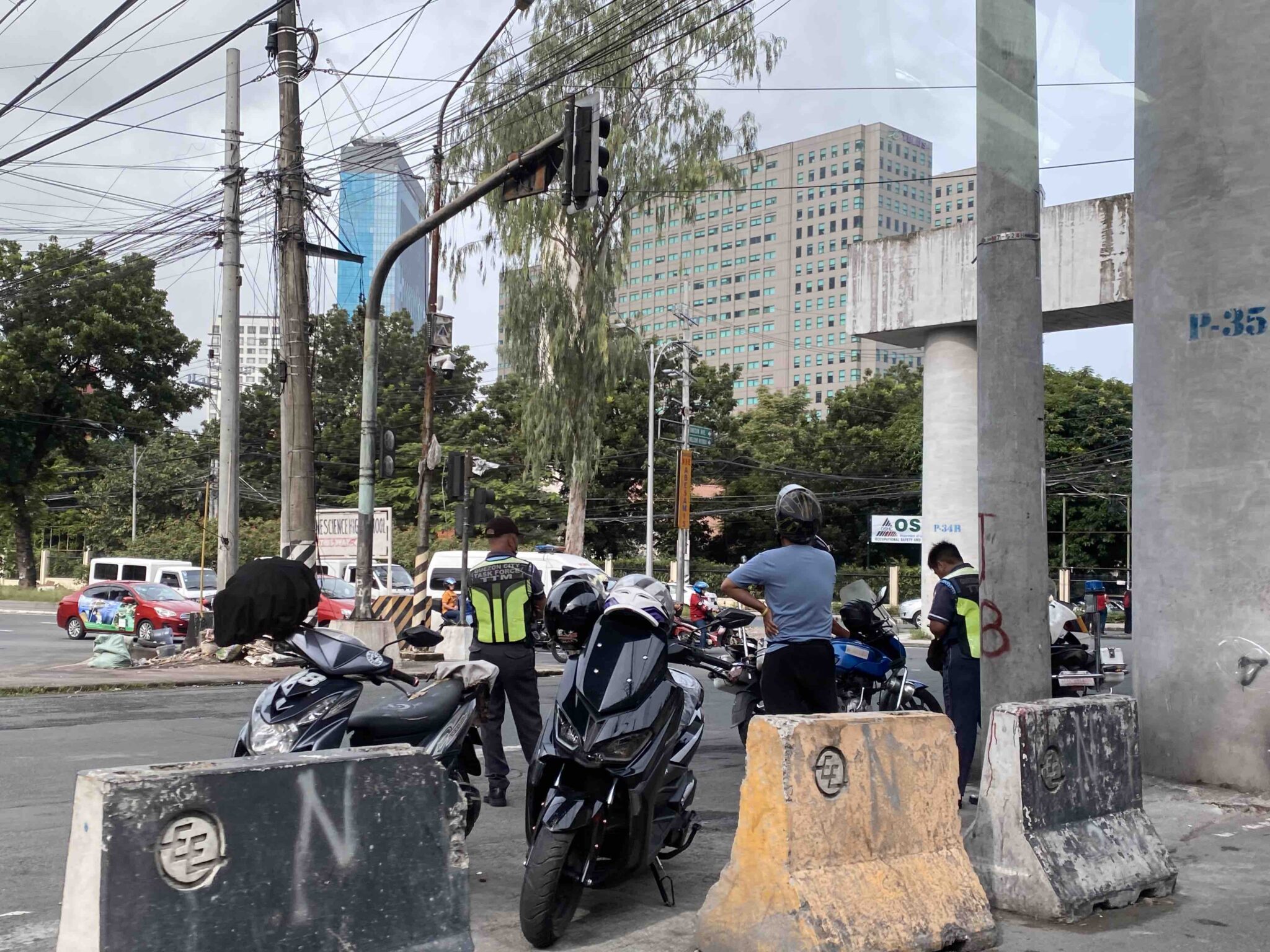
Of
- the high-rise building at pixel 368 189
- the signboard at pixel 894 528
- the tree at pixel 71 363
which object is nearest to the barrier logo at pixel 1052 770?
the high-rise building at pixel 368 189

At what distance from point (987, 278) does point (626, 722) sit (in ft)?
10.3

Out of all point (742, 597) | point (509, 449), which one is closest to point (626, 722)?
point (742, 597)

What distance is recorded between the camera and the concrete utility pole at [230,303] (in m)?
17.7

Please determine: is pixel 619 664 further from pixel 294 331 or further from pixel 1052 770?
pixel 294 331

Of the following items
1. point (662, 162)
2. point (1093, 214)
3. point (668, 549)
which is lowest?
point (668, 549)

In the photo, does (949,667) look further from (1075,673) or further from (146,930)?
(146,930)

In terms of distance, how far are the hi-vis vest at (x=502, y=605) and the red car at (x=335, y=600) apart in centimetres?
1587

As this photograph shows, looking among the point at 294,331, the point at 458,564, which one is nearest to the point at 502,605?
the point at 294,331

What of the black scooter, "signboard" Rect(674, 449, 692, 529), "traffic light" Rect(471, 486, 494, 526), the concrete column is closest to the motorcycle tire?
the black scooter

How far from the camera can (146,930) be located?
Result: 3.02 meters

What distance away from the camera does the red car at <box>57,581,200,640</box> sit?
23.8 meters

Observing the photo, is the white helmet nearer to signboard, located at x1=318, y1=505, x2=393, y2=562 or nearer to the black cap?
the black cap

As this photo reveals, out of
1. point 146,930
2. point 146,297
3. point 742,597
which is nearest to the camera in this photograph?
point 146,930

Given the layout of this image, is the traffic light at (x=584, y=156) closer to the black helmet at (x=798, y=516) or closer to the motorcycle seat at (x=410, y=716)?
the black helmet at (x=798, y=516)
